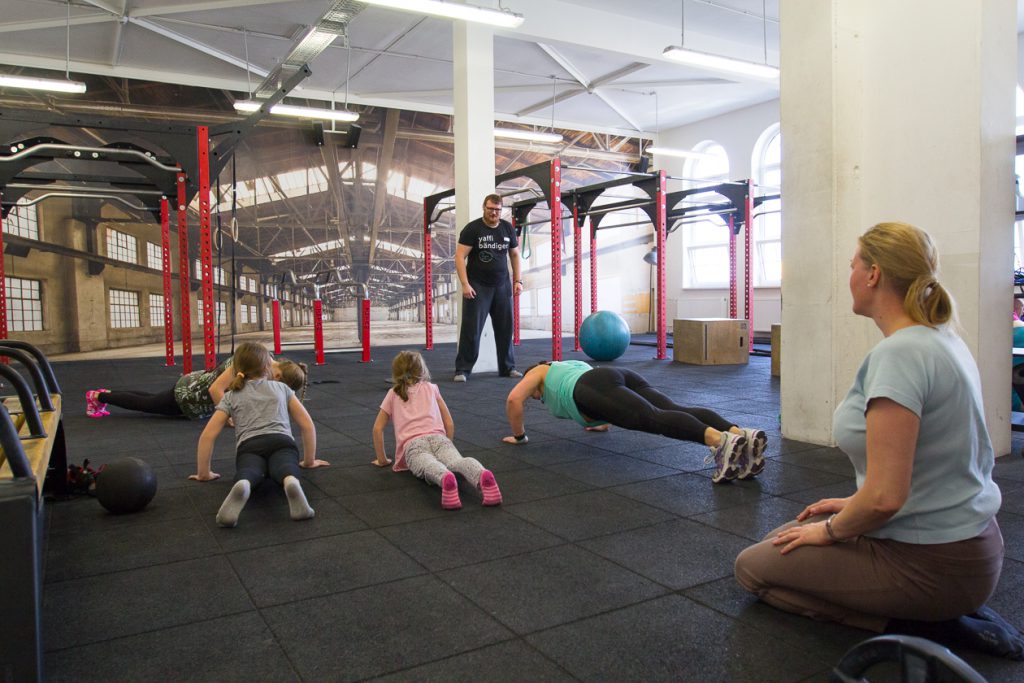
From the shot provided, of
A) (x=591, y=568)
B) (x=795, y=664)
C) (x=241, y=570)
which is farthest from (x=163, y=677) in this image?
(x=795, y=664)

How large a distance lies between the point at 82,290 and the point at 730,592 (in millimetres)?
9634

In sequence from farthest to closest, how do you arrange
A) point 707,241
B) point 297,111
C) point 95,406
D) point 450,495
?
1. point 707,241
2. point 297,111
3. point 95,406
4. point 450,495

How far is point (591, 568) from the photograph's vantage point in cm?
188

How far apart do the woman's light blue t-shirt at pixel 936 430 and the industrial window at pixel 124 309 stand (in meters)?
9.81

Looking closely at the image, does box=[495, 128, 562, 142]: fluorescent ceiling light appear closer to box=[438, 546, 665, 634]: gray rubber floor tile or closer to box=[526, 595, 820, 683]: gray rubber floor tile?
box=[438, 546, 665, 634]: gray rubber floor tile

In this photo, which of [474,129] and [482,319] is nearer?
[482,319]

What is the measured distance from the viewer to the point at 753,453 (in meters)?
2.66

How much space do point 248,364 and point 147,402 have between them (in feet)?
Result: 7.00

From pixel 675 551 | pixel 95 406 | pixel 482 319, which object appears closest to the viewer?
pixel 675 551

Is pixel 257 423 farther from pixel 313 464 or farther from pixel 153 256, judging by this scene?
pixel 153 256

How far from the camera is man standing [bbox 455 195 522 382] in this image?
231 inches

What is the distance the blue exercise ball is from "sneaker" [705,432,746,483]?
5041 millimetres

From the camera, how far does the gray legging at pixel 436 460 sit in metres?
2.53

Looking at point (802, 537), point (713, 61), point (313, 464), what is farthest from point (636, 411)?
point (713, 61)
